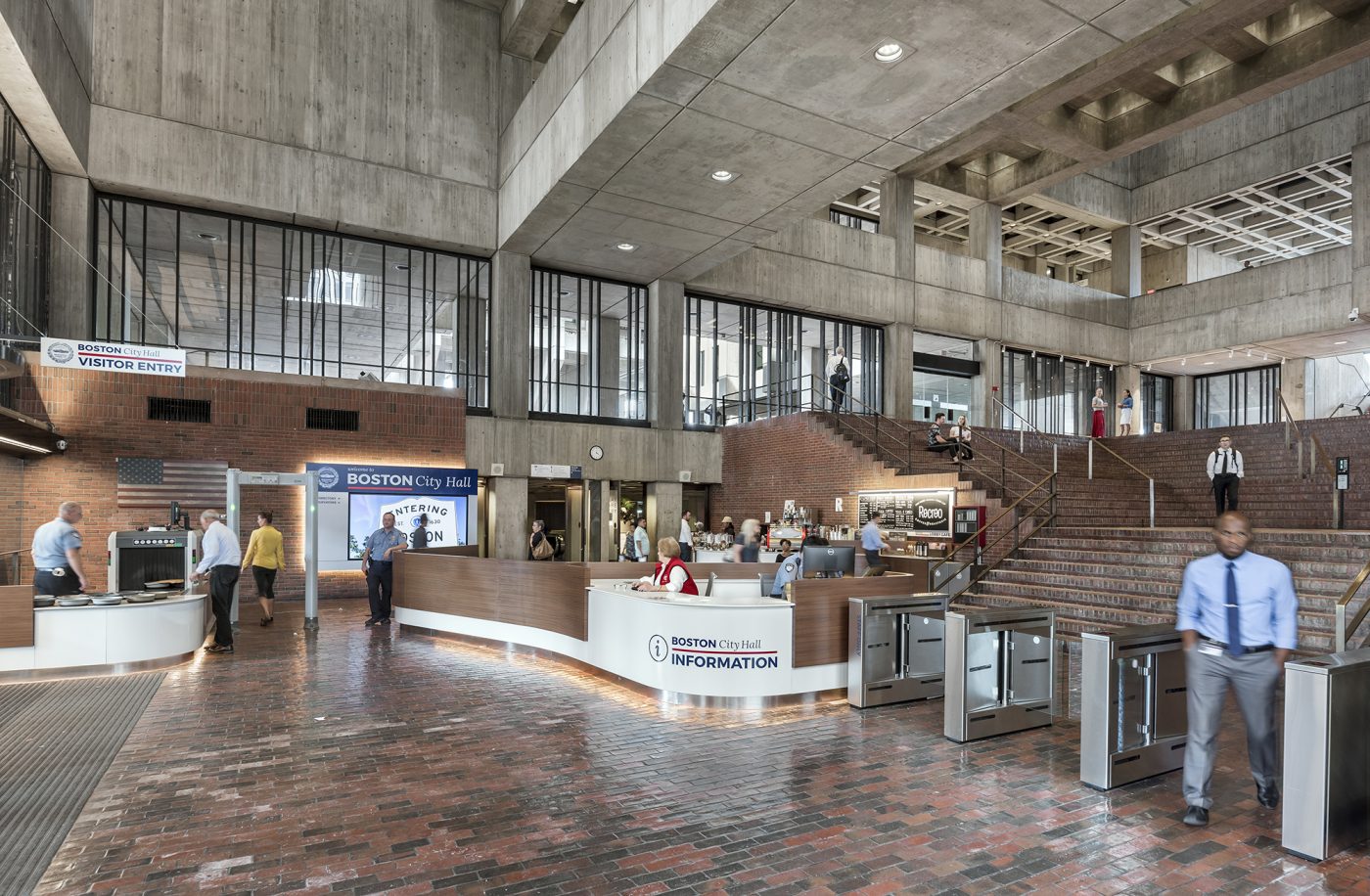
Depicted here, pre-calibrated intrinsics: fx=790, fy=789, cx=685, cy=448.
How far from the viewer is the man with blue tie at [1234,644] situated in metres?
4.10

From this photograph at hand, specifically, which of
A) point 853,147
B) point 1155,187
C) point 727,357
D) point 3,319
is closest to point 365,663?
point 3,319

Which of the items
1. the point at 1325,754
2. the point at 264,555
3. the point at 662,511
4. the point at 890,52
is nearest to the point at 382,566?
the point at 264,555

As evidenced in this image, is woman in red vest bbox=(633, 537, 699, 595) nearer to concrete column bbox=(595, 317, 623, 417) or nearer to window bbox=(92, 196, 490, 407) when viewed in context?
window bbox=(92, 196, 490, 407)

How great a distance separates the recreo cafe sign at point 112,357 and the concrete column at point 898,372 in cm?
1577

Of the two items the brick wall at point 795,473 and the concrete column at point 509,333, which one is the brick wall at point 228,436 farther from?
the brick wall at point 795,473

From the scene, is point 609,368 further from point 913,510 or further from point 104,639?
point 104,639

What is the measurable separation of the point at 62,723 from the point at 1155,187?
27372mm

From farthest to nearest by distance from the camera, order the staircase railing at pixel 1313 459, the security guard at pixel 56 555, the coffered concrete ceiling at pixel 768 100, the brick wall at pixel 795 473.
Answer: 1. the brick wall at pixel 795 473
2. the staircase railing at pixel 1313 459
3. the security guard at pixel 56 555
4. the coffered concrete ceiling at pixel 768 100

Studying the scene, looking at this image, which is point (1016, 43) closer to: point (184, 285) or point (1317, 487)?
point (1317, 487)

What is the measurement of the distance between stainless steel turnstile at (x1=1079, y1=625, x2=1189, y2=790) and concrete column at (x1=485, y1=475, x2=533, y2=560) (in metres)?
12.4

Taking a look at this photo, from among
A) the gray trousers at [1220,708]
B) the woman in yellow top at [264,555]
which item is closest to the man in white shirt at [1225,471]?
the gray trousers at [1220,708]

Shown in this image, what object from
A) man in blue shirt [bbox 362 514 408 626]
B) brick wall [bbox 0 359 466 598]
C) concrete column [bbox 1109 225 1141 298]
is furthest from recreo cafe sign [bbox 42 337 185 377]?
concrete column [bbox 1109 225 1141 298]

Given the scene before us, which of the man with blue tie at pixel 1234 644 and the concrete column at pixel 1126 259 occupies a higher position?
the concrete column at pixel 1126 259

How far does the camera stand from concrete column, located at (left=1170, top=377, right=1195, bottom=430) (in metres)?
27.0
